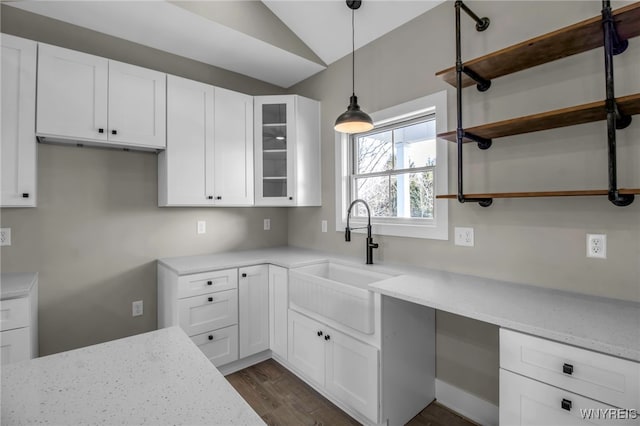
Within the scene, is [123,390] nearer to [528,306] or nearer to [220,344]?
[528,306]

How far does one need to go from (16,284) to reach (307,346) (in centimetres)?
183

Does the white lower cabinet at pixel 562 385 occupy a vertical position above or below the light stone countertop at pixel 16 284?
below

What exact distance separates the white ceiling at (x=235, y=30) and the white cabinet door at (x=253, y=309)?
188cm

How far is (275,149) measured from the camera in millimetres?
3025

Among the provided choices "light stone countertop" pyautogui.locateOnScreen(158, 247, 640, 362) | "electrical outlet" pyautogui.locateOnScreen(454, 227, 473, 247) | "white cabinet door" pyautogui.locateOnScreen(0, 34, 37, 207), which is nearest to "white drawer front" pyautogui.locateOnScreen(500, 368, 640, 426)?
"light stone countertop" pyautogui.locateOnScreen(158, 247, 640, 362)

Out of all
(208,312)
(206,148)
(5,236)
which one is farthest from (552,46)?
(5,236)

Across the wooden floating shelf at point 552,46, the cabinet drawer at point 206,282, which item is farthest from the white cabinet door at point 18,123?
the wooden floating shelf at point 552,46

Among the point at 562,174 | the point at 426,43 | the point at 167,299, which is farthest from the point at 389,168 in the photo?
the point at 167,299

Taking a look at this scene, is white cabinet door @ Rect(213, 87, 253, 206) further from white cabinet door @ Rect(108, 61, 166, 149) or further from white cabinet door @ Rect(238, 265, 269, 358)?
white cabinet door @ Rect(238, 265, 269, 358)

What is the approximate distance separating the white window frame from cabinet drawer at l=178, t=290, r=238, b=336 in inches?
45.6

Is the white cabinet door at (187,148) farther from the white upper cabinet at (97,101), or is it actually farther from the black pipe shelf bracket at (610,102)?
the black pipe shelf bracket at (610,102)

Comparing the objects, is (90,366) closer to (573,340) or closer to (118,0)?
(573,340)

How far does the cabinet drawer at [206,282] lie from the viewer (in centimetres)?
230

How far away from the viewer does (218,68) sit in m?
3.07
